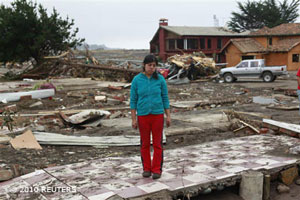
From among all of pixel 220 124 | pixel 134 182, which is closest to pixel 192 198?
pixel 134 182

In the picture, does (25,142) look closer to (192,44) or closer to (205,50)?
(192,44)

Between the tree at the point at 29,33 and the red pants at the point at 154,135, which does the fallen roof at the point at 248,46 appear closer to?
the tree at the point at 29,33

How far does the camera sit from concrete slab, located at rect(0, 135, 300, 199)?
13.5 ft

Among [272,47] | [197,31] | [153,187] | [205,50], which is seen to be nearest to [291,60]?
[272,47]

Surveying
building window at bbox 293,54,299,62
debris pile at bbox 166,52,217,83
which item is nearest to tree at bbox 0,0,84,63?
debris pile at bbox 166,52,217,83

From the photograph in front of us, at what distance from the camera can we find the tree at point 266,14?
54.0 metres

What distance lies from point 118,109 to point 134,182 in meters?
8.67

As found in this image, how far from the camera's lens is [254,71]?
82.6 feet

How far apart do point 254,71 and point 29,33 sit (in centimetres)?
1987

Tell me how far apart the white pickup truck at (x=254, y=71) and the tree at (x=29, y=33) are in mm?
15723

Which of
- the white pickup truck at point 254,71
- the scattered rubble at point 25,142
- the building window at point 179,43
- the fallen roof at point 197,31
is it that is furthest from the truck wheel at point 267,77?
the scattered rubble at point 25,142

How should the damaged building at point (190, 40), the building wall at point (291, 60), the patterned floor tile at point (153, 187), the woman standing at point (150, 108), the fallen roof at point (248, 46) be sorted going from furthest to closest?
the damaged building at point (190, 40) < the fallen roof at point (248, 46) < the building wall at point (291, 60) < the woman standing at point (150, 108) < the patterned floor tile at point (153, 187)

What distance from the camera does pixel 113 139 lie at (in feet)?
24.5

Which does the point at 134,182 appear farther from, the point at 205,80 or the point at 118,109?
the point at 205,80
